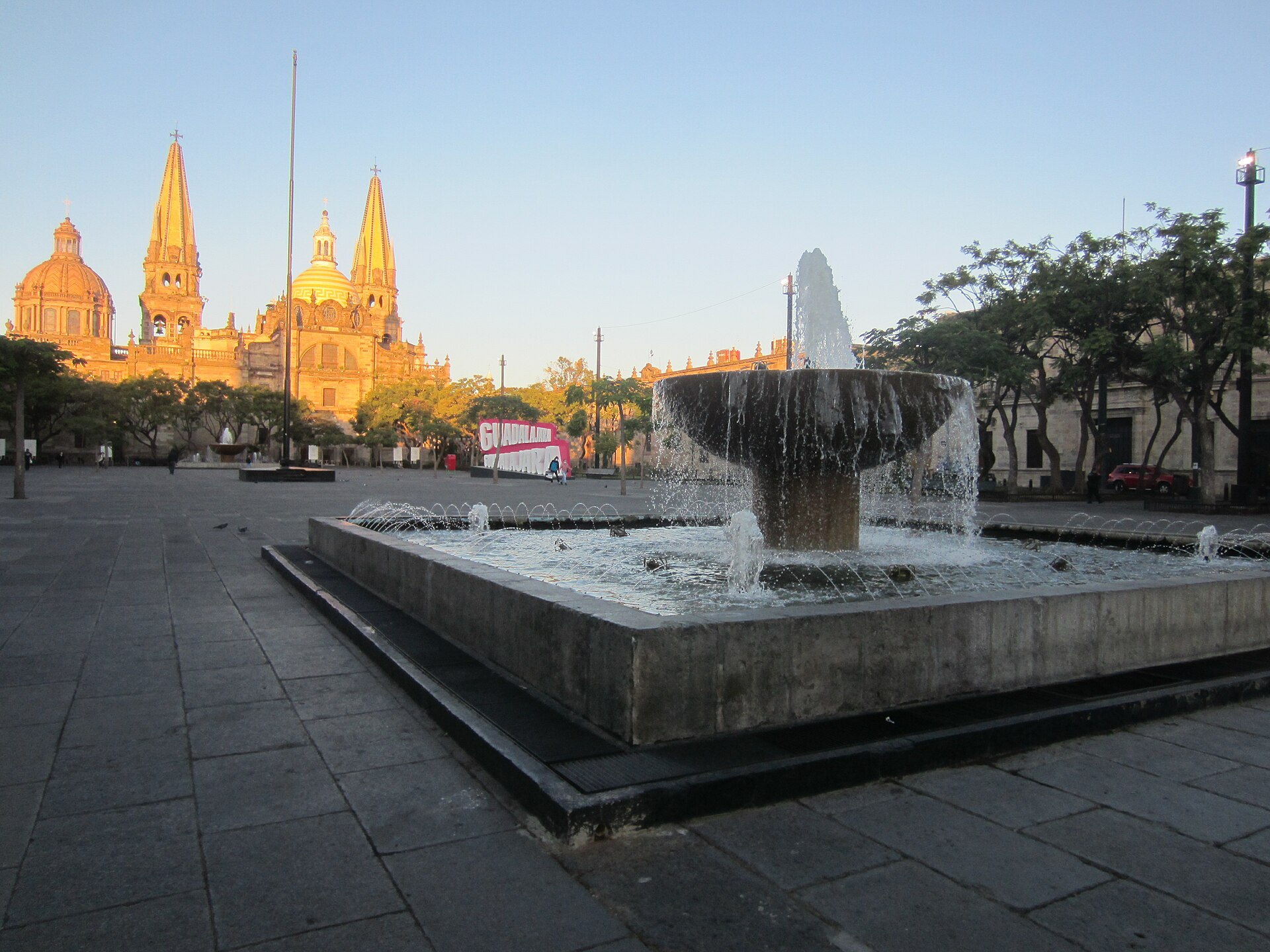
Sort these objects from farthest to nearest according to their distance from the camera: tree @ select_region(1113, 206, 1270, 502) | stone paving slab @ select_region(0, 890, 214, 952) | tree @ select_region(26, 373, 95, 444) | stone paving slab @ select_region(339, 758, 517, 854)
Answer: tree @ select_region(26, 373, 95, 444), tree @ select_region(1113, 206, 1270, 502), stone paving slab @ select_region(339, 758, 517, 854), stone paving slab @ select_region(0, 890, 214, 952)

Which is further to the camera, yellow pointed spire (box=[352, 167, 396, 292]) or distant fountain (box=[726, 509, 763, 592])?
yellow pointed spire (box=[352, 167, 396, 292])

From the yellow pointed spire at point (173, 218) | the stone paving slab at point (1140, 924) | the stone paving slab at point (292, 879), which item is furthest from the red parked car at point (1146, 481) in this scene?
the yellow pointed spire at point (173, 218)

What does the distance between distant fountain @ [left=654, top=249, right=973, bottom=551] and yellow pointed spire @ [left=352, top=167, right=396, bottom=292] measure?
95.9 meters

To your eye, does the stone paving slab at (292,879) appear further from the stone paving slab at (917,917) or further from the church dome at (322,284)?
the church dome at (322,284)

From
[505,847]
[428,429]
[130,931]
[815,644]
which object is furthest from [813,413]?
[428,429]

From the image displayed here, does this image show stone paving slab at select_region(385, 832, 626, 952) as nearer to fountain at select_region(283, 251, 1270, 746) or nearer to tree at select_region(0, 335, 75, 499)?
fountain at select_region(283, 251, 1270, 746)

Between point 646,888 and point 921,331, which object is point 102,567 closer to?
point 646,888

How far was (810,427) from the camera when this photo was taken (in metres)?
6.82

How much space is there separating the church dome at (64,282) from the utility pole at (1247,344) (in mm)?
103245

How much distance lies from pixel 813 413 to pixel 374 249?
3881 inches

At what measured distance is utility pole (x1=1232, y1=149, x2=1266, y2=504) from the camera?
65.3 feet

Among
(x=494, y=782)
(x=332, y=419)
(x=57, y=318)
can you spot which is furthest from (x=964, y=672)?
(x=57, y=318)

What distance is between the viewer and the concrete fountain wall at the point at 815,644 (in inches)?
130

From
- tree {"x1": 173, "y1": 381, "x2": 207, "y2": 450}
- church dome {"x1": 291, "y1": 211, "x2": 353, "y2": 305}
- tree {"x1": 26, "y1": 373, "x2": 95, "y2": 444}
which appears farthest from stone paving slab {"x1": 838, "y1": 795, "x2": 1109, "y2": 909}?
church dome {"x1": 291, "y1": 211, "x2": 353, "y2": 305}
